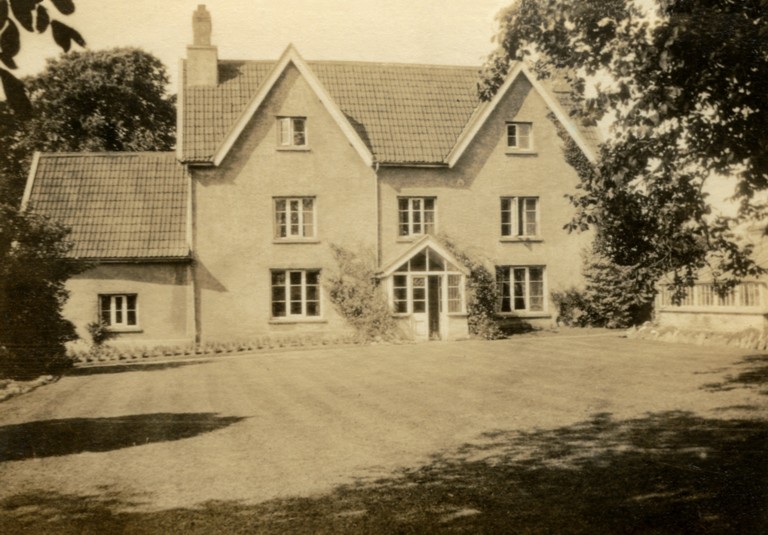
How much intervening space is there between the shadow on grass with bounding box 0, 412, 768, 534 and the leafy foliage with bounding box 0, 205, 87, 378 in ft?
25.8

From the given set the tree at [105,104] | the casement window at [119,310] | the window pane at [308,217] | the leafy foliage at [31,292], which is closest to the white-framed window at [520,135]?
A: the window pane at [308,217]

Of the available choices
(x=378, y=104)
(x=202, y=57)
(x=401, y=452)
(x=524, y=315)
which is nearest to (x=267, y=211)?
(x=378, y=104)

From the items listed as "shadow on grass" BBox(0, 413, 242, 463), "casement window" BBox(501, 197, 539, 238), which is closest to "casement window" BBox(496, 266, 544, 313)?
"casement window" BBox(501, 197, 539, 238)

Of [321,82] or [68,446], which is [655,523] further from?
[321,82]

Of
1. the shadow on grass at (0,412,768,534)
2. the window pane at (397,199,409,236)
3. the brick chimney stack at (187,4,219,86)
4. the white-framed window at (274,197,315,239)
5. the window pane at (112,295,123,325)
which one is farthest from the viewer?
the window pane at (397,199,409,236)

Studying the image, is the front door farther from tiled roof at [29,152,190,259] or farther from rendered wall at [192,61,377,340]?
tiled roof at [29,152,190,259]

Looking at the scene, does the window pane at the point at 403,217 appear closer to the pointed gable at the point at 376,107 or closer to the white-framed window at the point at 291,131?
the pointed gable at the point at 376,107

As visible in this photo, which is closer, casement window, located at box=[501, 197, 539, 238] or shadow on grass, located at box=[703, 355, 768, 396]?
shadow on grass, located at box=[703, 355, 768, 396]

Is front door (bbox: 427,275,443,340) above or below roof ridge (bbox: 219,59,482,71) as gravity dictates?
below

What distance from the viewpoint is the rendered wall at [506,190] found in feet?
91.9

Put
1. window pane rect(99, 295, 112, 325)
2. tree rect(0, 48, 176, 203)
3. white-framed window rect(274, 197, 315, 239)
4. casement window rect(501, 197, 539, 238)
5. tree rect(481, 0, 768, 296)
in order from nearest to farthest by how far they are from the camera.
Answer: tree rect(481, 0, 768, 296)
window pane rect(99, 295, 112, 325)
white-framed window rect(274, 197, 315, 239)
casement window rect(501, 197, 539, 238)
tree rect(0, 48, 176, 203)

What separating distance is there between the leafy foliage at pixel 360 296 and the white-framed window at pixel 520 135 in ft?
24.9

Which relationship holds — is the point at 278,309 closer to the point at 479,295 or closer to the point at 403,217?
the point at 403,217

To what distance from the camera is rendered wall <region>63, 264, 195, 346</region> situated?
84.0ft
